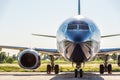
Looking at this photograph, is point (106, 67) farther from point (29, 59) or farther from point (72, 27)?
point (72, 27)

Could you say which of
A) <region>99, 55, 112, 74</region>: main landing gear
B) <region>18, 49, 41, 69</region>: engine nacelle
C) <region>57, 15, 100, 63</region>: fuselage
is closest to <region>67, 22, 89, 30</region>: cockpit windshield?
<region>57, 15, 100, 63</region>: fuselage

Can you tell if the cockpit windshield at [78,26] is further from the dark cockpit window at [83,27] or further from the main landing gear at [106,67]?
the main landing gear at [106,67]

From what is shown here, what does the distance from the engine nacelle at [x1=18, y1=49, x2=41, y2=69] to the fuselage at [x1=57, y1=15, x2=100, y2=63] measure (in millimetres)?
2466

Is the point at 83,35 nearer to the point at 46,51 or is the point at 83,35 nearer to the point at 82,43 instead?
the point at 82,43

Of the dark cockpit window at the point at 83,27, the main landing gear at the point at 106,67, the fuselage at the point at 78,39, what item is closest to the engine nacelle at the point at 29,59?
the fuselage at the point at 78,39

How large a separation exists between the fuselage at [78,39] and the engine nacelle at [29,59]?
8.09ft

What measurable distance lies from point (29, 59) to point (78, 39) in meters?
5.34

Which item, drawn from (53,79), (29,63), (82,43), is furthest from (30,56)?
(82,43)

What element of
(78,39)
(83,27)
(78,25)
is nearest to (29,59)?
(78,25)

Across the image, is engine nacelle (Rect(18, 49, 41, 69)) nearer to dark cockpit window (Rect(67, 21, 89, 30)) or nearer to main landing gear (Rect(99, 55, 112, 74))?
dark cockpit window (Rect(67, 21, 89, 30))

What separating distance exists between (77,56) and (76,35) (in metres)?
0.98

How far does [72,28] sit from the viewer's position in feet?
50.8

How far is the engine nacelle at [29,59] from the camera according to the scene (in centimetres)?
1841

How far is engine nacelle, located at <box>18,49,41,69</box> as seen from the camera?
18.4m
